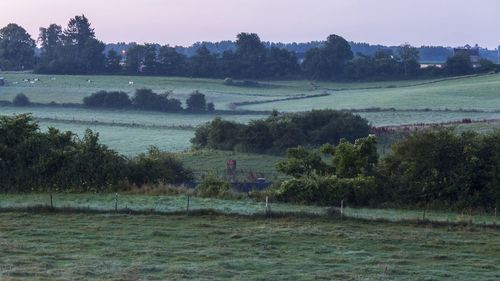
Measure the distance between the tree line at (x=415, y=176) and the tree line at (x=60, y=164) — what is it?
5926 millimetres

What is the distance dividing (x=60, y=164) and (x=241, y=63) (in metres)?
85.1

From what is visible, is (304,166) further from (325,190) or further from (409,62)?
(409,62)

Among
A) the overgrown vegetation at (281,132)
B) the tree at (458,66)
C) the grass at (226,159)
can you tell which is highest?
the tree at (458,66)

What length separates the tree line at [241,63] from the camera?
386 feet

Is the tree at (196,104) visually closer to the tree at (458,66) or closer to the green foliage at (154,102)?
the green foliage at (154,102)

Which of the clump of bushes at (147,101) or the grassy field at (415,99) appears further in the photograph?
the clump of bushes at (147,101)

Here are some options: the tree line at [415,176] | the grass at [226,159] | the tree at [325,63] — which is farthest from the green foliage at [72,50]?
the tree line at [415,176]

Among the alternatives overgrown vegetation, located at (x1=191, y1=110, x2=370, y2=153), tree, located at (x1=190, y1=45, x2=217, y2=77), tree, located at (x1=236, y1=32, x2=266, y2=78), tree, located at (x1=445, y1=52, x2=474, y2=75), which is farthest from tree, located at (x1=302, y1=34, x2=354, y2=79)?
overgrown vegetation, located at (x1=191, y1=110, x2=370, y2=153)

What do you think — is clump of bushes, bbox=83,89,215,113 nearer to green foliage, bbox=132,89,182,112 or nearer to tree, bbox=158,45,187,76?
green foliage, bbox=132,89,182,112

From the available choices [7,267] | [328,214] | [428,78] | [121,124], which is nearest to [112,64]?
[428,78]

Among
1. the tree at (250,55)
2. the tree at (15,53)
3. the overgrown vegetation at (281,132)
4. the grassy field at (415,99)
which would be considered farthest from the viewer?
the tree at (15,53)

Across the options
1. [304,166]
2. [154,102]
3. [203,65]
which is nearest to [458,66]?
[203,65]

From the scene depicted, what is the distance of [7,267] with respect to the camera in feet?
61.8

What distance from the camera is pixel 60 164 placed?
35.4 meters
